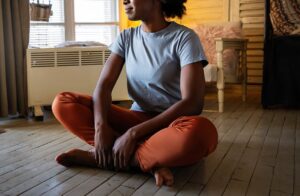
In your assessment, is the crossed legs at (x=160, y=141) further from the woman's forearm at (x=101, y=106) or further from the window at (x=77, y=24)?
the window at (x=77, y=24)

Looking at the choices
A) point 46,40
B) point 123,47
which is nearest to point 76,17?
point 46,40

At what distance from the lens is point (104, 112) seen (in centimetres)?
142

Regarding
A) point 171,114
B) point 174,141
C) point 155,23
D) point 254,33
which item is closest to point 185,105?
point 171,114

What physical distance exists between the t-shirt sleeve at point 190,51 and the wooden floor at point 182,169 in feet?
1.48

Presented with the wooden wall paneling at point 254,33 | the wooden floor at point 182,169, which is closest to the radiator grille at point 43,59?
the wooden floor at point 182,169

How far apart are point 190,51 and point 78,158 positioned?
2.06 ft

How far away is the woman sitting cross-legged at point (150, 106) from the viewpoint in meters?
1.26

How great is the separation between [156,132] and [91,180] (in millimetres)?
308

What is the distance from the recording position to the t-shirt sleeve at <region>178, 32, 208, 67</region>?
1.38 m

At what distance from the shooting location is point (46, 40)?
3.14m

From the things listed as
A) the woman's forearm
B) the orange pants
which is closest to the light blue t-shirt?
the woman's forearm

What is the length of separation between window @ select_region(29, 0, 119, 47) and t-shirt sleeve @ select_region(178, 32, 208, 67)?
6.49 ft

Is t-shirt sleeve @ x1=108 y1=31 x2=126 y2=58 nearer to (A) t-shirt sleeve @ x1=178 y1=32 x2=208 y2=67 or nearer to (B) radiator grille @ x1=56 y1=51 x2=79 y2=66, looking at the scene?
(A) t-shirt sleeve @ x1=178 y1=32 x2=208 y2=67

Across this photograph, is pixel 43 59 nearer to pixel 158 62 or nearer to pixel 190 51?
pixel 158 62
